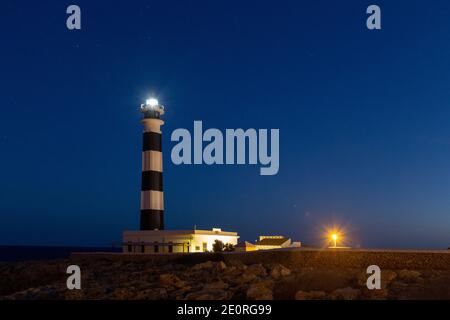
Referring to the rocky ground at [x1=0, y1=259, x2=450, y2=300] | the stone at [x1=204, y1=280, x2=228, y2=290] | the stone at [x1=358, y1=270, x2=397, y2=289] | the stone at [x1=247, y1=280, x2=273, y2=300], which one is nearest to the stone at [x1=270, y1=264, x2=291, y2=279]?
the rocky ground at [x1=0, y1=259, x2=450, y2=300]

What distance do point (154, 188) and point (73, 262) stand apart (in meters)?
9.94

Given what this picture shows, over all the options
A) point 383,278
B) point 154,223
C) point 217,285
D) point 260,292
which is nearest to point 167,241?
point 154,223

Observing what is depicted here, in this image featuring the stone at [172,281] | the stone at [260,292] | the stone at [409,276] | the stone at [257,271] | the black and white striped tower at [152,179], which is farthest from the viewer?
the black and white striped tower at [152,179]

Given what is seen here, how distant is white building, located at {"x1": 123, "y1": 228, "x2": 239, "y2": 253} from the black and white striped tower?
1.07 m

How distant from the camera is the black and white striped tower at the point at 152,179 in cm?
4025

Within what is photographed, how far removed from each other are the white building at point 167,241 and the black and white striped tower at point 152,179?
42.2 inches

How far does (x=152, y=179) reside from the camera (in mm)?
40312

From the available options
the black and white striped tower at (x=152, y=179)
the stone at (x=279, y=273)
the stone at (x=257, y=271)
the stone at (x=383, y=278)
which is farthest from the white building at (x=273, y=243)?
the stone at (x=383, y=278)

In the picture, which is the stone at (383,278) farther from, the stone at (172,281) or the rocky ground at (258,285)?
the stone at (172,281)

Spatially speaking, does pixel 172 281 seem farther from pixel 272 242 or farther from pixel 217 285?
pixel 272 242

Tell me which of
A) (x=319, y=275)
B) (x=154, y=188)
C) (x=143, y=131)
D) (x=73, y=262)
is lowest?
(x=73, y=262)
